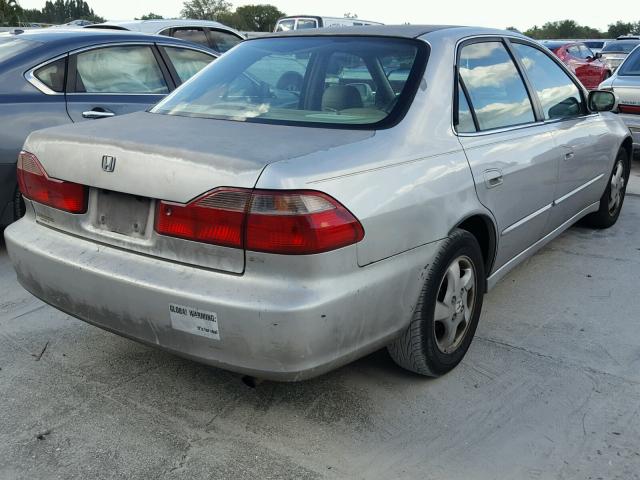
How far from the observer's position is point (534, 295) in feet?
13.9

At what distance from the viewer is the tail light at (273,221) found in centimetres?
230

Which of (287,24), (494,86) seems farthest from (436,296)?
(287,24)

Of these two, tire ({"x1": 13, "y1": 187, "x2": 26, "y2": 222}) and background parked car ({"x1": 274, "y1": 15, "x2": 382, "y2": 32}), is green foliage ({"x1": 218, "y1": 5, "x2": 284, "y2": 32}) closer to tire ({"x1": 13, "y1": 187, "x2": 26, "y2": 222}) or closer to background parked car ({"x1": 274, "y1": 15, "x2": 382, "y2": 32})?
background parked car ({"x1": 274, "y1": 15, "x2": 382, "y2": 32})

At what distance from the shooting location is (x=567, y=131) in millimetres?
4242

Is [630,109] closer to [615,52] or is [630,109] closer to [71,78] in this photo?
[71,78]

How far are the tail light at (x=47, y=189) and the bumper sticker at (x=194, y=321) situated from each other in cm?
67

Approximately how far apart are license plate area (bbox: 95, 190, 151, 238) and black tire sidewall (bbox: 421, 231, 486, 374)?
1.15 meters

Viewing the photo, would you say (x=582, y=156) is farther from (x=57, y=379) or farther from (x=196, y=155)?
(x=57, y=379)

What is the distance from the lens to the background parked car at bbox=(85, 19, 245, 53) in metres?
11.1

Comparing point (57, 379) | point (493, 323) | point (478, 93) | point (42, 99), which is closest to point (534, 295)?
point (493, 323)

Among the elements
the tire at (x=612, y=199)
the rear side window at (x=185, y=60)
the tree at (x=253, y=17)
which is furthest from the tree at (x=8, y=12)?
the tire at (x=612, y=199)

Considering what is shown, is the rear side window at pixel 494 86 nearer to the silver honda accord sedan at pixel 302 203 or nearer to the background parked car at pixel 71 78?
the silver honda accord sedan at pixel 302 203

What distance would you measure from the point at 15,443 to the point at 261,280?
1.21 meters

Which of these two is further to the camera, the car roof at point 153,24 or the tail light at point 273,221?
the car roof at point 153,24
